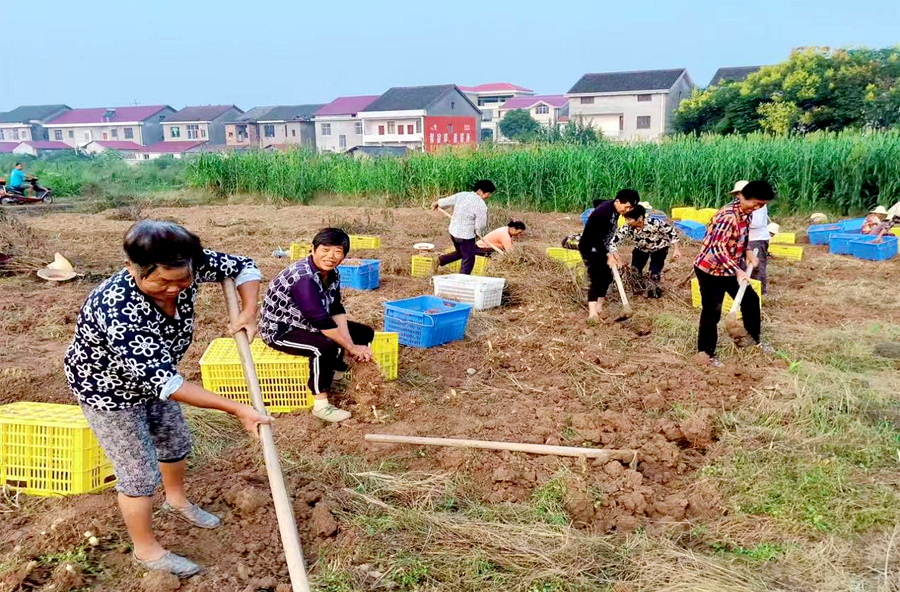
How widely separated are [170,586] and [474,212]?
18.0 ft

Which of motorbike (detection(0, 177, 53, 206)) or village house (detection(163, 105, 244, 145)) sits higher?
village house (detection(163, 105, 244, 145))

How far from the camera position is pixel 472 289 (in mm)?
6727

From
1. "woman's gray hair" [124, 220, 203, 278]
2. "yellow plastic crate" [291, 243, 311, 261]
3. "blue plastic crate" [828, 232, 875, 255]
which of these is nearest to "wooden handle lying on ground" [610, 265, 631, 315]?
"yellow plastic crate" [291, 243, 311, 261]

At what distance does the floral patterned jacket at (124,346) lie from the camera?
2.22 m

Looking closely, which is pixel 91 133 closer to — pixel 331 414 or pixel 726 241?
pixel 331 414

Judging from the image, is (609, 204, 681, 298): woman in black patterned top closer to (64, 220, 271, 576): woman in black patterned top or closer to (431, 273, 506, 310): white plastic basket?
(431, 273, 506, 310): white plastic basket

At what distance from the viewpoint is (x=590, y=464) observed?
355 centimetres

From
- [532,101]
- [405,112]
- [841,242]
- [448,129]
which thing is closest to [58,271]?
[841,242]

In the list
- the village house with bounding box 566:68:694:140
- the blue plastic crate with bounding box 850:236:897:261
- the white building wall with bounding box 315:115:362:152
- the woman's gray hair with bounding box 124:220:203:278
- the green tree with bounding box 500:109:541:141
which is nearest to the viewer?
the woman's gray hair with bounding box 124:220:203:278

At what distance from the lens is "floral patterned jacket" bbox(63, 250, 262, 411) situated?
2225mm

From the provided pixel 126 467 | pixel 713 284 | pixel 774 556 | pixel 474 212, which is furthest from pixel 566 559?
pixel 474 212

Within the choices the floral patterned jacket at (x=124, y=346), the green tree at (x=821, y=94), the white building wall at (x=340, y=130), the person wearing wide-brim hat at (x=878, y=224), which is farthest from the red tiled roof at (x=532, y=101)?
→ the floral patterned jacket at (x=124, y=346)

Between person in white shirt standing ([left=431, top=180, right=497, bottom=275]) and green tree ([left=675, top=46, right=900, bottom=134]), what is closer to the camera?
person in white shirt standing ([left=431, top=180, right=497, bottom=275])

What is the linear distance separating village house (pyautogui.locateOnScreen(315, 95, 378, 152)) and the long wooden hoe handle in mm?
50688
